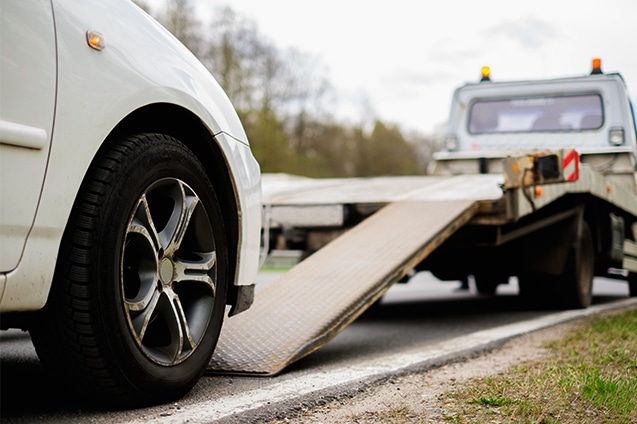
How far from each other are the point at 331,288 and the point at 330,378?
0.98 metres

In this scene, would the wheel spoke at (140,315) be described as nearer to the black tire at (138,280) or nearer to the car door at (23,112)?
the black tire at (138,280)

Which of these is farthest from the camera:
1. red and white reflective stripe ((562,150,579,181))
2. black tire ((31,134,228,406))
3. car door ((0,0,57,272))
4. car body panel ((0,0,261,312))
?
red and white reflective stripe ((562,150,579,181))

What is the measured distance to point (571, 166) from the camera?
19.1 ft

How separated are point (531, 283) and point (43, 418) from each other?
504 centimetres

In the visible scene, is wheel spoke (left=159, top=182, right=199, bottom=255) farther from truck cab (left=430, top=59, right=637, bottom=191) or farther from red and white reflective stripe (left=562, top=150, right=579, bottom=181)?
truck cab (left=430, top=59, right=637, bottom=191)

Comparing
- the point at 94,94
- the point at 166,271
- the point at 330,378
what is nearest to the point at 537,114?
the point at 330,378

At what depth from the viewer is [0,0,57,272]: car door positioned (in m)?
2.11

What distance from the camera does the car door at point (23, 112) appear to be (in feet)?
6.91

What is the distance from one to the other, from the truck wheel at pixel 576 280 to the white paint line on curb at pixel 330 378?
135 centimetres

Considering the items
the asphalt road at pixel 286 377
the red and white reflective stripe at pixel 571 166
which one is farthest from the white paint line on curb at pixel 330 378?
the red and white reflective stripe at pixel 571 166

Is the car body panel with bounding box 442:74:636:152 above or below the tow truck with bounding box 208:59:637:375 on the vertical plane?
above

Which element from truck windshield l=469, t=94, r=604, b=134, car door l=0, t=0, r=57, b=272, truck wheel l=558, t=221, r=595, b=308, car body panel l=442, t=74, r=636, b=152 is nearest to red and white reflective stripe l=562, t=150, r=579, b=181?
truck wheel l=558, t=221, r=595, b=308

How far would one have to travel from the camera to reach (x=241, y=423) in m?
2.57

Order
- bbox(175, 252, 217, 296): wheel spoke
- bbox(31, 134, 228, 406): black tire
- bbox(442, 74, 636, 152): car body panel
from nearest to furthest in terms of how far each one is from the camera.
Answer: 1. bbox(31, 134, 228, 406): black tire
2. bbox(175, 252, 217, 296): wheel spoke
3. bbox(442, 74, 636, 152): car body panel
